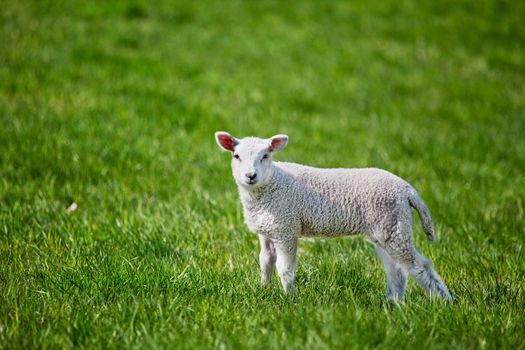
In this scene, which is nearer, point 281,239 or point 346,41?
point 281,239

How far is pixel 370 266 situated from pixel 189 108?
4.24 metres

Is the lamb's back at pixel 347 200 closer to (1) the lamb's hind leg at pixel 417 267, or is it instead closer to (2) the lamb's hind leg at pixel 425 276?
(1) the lamb's hind leg at pixel 417 267

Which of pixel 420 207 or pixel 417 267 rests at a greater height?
pixel 420 207

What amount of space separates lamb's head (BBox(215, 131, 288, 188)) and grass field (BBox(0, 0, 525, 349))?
688 mm

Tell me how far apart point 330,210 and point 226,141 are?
2.60 ft

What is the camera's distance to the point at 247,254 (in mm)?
4484

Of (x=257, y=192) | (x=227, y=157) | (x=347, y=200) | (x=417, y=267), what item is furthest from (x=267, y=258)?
(x=227, y=157)

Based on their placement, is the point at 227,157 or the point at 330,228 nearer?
the point at 330,228

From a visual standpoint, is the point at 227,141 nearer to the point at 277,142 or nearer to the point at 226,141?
the point at 226,141

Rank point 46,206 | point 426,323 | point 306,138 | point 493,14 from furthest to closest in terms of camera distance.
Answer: point 493,14 → point 306,138 → point 46,206 → point 426,323

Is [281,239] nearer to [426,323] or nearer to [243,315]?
[243,315]

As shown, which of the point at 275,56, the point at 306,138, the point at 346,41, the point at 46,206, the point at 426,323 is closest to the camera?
the point at 426,323

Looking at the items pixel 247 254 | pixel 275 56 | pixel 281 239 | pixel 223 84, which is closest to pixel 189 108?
pixel 223 84

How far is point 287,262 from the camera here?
3.71 m
